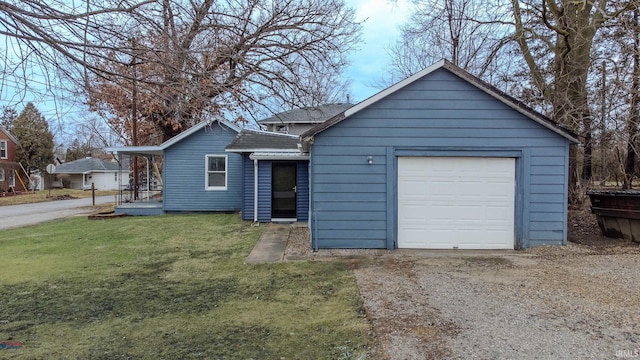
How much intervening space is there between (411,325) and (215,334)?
210 cm

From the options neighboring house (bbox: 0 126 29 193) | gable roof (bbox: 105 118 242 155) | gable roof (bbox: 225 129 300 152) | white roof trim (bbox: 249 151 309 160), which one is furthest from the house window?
neighboring house (bbox: 0 126 29 193)

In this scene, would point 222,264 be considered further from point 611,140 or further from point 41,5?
point 611,140

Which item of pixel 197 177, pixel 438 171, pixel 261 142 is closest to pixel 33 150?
pixel 197 177

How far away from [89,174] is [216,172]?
36.8 metres

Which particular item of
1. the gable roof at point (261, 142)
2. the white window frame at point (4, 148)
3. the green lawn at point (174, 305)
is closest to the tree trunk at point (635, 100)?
the green lawn at point (174, 305)

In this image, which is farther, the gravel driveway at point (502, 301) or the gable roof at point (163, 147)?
the gable roof at point (163, 147)

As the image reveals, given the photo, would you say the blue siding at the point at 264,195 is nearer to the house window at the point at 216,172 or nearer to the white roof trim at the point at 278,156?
the white roof trim at the point at 278,156

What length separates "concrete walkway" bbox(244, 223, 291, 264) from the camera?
303 inches

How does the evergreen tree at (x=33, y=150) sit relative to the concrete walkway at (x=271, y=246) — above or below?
above

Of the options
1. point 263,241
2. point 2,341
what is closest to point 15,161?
point 263,241

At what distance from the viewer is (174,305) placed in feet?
17.0

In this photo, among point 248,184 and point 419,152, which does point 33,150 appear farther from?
point 419,152

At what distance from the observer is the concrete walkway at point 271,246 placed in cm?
770

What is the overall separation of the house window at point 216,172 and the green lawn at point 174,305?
665cm
